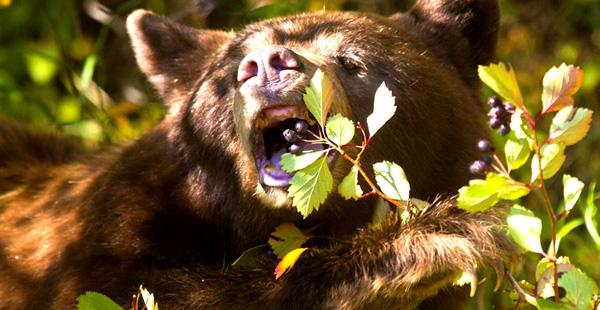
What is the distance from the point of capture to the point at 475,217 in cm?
371

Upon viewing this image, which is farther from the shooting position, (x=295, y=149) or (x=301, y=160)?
(x=295, y=149)

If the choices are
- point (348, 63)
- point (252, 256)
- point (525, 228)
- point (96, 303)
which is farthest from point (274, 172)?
point (525, 228)

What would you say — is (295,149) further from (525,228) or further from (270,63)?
(525,228)

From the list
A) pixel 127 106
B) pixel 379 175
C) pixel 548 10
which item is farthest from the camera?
pixel 548 10

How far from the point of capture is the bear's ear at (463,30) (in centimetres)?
499

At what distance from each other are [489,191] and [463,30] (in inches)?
86.5

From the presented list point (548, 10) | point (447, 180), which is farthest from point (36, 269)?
point (548, 10)

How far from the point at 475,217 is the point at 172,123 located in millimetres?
1731

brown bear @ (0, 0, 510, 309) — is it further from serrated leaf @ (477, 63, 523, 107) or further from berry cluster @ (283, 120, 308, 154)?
serrated leaf @ (477, 63, 523, 107)

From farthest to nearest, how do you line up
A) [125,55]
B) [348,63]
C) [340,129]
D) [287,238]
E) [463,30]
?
[125,55] < [463,30] < [348,63] < [287,238] < [340,129]

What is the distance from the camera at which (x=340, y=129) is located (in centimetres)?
326

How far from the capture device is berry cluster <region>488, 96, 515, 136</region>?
10.2 feet

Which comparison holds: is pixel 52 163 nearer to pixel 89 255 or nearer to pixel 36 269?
pixel 36 269

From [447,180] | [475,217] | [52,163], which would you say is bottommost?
[52,163]
